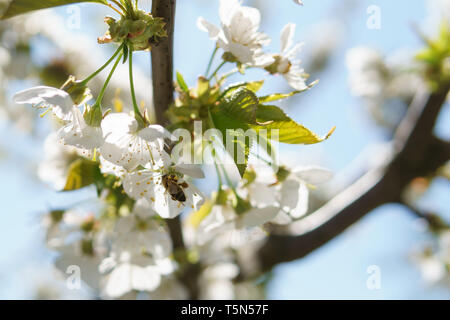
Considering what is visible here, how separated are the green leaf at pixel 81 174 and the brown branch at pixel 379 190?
3.08 ft

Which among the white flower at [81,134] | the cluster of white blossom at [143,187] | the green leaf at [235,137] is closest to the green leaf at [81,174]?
the cluster of white blossom at [143,187]

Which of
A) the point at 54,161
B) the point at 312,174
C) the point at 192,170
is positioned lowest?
the point at 54,161

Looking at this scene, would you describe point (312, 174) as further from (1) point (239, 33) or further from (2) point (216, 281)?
(2) point (216, 281)

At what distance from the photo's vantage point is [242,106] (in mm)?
831

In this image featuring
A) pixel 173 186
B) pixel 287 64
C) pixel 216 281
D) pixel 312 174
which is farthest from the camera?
pixel 216 281

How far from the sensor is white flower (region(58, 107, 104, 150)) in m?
0.82

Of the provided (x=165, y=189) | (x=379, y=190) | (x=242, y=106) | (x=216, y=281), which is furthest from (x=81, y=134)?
(x=379, y=190)

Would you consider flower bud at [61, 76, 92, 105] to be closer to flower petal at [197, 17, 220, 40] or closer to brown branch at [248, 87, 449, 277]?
flower petal at [197, 17, 220, 40]

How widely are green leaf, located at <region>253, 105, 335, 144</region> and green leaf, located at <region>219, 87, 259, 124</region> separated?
33mm

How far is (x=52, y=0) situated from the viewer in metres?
0.80

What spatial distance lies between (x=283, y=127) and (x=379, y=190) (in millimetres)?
1090

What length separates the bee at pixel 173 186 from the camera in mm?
893

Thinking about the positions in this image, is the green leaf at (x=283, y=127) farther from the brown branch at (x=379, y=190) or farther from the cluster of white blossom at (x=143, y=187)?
the brown branch at (x=379, y=190)
